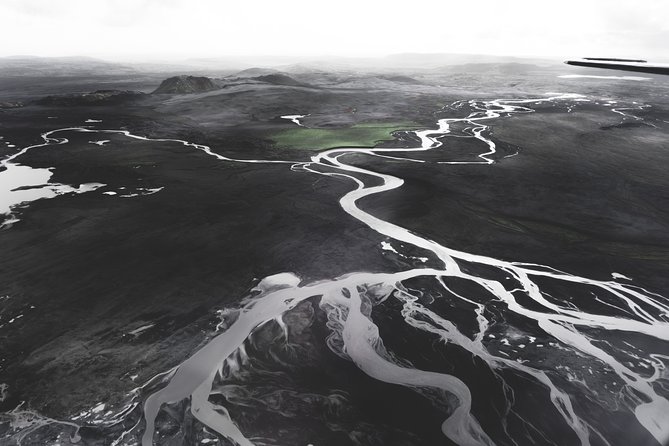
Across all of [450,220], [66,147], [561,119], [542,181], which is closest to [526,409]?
[450,220]

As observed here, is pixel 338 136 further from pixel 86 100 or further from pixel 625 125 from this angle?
pixel 86 100

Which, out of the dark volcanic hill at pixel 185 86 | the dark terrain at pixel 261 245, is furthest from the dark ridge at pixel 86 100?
the dark terrain at pixel 261 245

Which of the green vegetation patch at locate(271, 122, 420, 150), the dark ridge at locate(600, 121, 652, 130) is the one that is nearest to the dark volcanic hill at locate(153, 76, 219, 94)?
the green vegetation patch at locate(271, 122, 420, 150)

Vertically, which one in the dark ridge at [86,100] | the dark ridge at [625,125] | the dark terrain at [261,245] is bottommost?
the dark terrain at [261,245]

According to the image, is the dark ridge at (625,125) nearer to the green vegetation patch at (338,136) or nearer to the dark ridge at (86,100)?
the green vegetation patch at (338,136)

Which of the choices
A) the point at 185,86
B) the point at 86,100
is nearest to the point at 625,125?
the point at 185,86

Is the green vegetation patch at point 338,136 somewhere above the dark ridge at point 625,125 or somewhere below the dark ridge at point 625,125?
below
